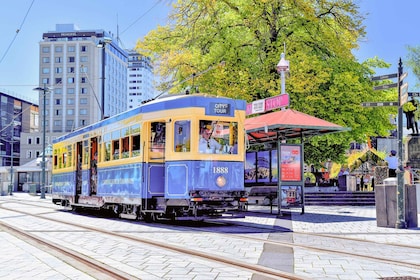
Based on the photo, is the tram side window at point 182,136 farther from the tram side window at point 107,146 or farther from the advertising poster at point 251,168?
the advertising poster at point 251,168

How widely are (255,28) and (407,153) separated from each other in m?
12.8

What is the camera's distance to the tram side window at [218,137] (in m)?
14.2

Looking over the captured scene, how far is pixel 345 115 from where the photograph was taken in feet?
85.3

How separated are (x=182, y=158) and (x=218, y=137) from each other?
44.6 inches

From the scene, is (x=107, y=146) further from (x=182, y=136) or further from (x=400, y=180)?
(x=400, y=180)

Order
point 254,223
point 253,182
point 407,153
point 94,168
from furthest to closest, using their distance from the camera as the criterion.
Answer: point 407,153, point 253,182, point 94,168, point 254,223

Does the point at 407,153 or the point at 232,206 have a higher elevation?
the point at 407,153

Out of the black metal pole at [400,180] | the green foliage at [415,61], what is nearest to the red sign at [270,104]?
the black metal pole at [400,180]

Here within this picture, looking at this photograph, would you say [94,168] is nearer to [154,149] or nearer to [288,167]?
[154,149]

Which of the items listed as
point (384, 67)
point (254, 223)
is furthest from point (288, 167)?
point (384, 67)

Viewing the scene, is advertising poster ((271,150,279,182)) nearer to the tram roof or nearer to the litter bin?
the tram roof

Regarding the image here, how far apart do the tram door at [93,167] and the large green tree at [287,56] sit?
281 inches

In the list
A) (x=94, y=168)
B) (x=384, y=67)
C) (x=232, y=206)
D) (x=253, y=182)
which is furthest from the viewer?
(x=384, y=67)

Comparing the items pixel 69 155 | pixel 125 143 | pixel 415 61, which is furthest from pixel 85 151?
pixel 415 61
